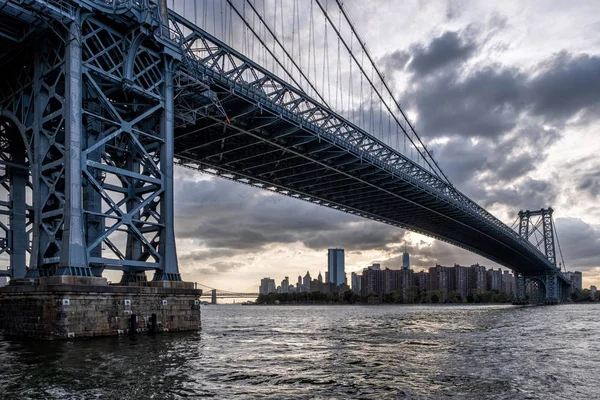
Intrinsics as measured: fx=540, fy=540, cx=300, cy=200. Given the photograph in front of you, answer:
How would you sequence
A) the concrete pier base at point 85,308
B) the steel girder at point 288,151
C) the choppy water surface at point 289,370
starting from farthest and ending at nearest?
1. the steel girder at point 288,151
2. the concrete pier base at point 85,308
3. the choppy water surface at point 289,370

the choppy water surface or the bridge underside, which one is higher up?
the bridge underside

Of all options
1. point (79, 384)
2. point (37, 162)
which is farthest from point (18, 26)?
point (79, 384)

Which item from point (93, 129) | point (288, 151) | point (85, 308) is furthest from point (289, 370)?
point (288, 151)

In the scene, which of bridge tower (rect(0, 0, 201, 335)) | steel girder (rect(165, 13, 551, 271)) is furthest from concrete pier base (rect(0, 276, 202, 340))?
steel girder (rect(165, 13, 551, 271))

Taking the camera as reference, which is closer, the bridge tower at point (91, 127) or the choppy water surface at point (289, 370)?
the choppy water surface at point (289, 370)

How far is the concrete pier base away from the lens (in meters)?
22.8

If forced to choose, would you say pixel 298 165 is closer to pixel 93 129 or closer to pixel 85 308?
pixel 93 129

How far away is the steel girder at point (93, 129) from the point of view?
1002 inches

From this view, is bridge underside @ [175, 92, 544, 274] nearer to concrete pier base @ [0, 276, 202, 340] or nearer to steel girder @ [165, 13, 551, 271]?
steel girder @ [165, 13, 551, 271]

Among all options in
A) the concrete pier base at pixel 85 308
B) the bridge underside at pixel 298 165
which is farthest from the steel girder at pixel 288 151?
the concrete pier base at pixel 85 308

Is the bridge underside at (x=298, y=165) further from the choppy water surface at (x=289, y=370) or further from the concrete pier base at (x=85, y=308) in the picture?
the choppy water surface at (x=289, y=370)

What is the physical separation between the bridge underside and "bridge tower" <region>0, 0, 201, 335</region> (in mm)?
7090

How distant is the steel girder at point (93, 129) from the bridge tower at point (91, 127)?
2.2 inches

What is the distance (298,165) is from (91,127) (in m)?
30.4
